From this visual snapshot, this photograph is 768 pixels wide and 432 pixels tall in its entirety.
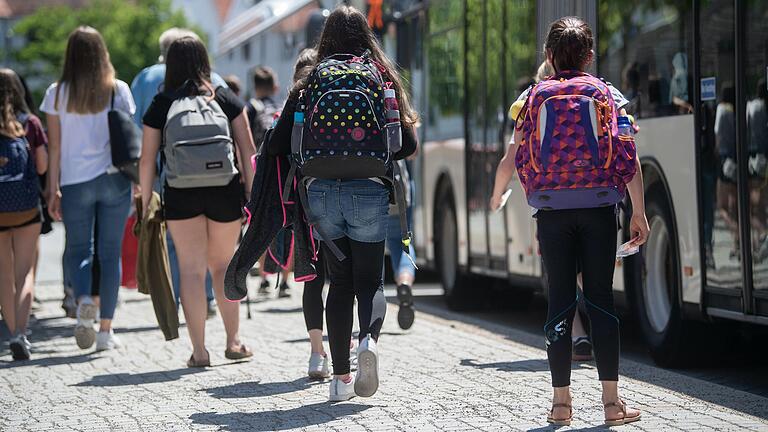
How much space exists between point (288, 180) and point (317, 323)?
1.11 metres

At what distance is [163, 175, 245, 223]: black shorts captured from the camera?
8.49 meters

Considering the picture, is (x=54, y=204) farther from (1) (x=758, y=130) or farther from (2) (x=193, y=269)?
(1) (x=758, y=130)

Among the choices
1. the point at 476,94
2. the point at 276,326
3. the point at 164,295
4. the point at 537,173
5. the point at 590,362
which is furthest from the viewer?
the point at 476,94

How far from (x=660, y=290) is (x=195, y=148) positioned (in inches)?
111

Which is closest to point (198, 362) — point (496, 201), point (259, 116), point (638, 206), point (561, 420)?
point (496, 201)

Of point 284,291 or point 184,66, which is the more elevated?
point 184,66

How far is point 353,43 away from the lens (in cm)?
702

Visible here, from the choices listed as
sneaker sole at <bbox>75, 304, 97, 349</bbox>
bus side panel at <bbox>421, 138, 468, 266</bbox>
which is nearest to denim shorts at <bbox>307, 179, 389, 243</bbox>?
sneaker sole at <bbox>75, 304, 97, 349</bbox>

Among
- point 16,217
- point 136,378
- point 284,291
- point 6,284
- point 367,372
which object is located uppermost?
point 16,217

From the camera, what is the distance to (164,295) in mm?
9094

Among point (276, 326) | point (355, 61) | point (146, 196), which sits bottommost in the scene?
point (276, 326)

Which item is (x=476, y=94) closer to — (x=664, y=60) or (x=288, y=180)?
(x=664, y=60)

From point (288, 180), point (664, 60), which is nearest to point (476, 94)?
point (664, 60)

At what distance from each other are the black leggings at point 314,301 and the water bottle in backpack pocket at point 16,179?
8.24 ft
